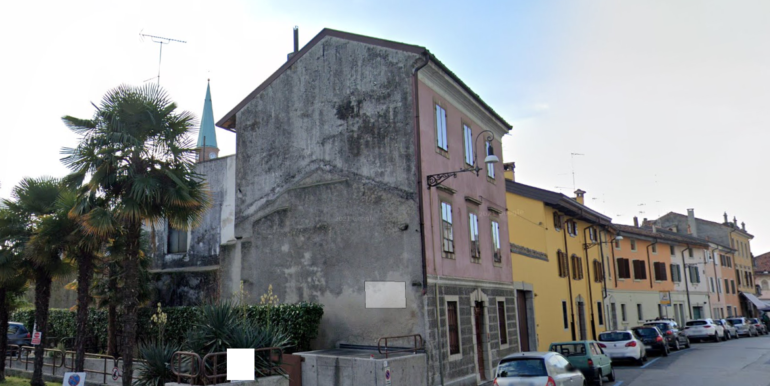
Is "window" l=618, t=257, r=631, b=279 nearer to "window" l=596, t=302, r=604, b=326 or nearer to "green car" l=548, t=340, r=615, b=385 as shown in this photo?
"window" l=596, t=302, r=604, b=326

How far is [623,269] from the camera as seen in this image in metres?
39.2

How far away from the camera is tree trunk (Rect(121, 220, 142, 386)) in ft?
44.8

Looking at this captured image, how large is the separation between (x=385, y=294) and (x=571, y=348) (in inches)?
241

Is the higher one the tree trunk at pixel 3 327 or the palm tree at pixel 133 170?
the palm tree at pixel 133 170

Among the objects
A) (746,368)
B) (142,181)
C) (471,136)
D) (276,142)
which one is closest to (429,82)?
(471,136)

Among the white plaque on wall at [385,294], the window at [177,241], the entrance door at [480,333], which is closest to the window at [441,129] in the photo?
the white plaque on wall at [385,294]

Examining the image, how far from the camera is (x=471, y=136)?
21672mm

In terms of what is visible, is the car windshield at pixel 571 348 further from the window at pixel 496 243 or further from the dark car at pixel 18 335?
the dark car at pixel 18 335

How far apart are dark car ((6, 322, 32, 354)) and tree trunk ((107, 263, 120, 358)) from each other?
8018 mm

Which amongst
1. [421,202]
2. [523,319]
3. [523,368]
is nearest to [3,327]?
[421,202]

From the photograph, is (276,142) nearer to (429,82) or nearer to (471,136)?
(429,82)

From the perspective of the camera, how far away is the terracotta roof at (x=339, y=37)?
690 inches

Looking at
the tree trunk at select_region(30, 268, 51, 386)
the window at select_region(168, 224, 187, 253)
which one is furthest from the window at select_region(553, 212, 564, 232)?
the tree trunk at select_region(30, 268, 51, 386)

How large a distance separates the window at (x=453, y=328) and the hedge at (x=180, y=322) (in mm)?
3772
